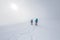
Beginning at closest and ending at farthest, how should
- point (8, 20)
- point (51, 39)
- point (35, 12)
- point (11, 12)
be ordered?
point (51, 39), point (8, 20), point (11, 12), point (35, 12)

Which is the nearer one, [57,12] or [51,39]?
[51,39]

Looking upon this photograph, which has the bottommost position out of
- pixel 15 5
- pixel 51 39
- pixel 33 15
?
pixel 51 39

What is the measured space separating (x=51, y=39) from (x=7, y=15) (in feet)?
14.6

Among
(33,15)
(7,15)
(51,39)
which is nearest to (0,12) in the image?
(7,15)

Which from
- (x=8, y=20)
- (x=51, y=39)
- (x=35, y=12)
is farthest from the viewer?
(x=35, y=12)

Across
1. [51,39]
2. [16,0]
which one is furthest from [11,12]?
[51,39]

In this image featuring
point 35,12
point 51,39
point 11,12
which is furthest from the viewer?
point 35,12

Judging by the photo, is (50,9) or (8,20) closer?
(8,20)

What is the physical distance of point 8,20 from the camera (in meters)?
6.78

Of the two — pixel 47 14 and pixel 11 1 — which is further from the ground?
pixel 11 1

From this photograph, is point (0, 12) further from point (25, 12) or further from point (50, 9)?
point (50, 9)

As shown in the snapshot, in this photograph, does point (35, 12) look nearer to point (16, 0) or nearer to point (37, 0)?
point (37, 0)

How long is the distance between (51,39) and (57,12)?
15.5 ft

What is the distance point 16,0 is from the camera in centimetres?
726
